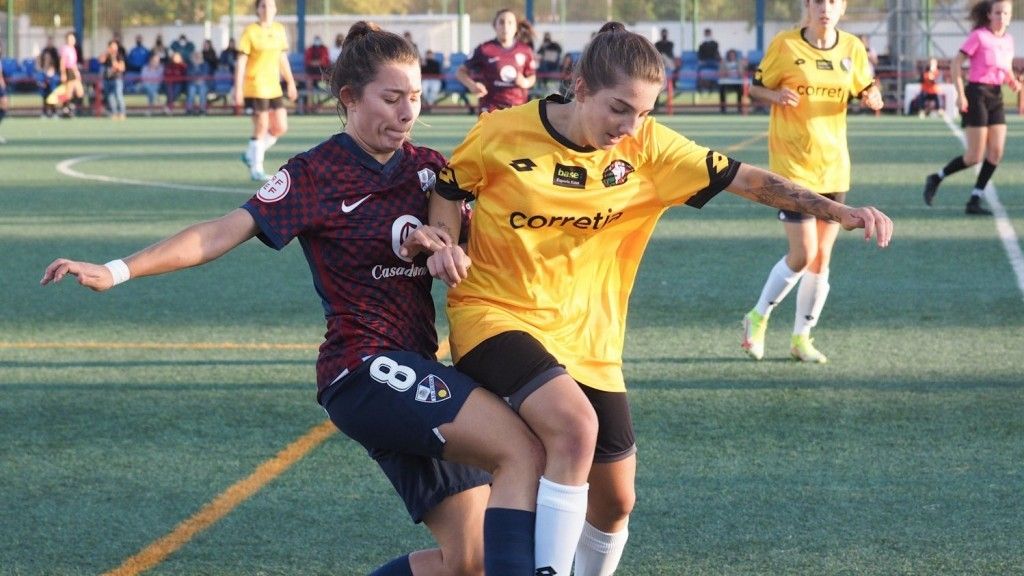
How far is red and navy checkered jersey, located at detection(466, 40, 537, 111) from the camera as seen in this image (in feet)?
52.0

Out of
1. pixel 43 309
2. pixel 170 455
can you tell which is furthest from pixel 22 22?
pixel 170 455

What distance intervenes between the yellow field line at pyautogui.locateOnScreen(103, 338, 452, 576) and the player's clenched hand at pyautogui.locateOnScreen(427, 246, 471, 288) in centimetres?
78

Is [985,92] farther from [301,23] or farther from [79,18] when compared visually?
[79,18]

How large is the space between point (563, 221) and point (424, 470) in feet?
2.40

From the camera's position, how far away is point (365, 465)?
18.8ft

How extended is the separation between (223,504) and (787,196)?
2311 mm

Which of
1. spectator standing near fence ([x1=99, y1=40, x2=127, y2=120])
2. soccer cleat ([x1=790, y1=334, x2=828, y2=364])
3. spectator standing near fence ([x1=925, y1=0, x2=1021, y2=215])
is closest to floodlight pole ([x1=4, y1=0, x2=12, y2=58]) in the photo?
spectator standing near fence ([x1=99, y1=40, x2=127, y2=120])

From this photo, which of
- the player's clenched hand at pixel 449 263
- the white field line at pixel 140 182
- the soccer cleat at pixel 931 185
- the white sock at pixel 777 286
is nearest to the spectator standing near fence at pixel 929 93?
the soccer cleat at pixel 931 185

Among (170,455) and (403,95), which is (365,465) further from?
(403,95)

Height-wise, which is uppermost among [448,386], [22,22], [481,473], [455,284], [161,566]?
[22,22]

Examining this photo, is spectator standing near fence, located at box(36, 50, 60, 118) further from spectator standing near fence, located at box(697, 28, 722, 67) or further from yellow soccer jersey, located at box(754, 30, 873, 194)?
yellow soccer jersey, located at box(754, 30, 873, 194)

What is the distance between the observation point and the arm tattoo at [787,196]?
13.0 ft

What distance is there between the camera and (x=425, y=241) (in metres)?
3.63

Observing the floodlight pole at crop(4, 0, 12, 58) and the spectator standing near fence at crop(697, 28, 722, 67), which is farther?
the floodlight pole at crop(4, 0, 12, 58)
